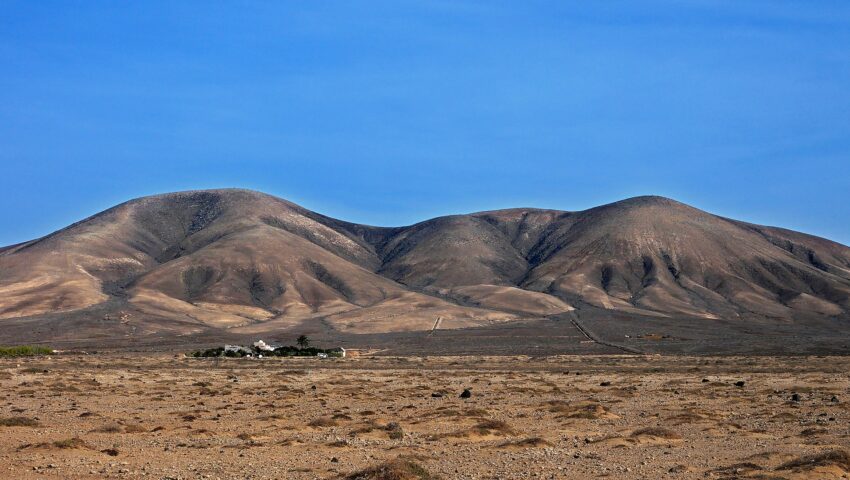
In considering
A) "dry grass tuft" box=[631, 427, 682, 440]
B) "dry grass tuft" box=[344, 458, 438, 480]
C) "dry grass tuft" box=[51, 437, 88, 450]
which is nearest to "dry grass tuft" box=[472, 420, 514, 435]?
"dry grass tuft" box=[631, 427, 682, 440]

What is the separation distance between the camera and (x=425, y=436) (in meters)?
25.2

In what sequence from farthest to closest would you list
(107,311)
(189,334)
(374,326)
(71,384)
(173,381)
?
(107,311) → (374,326) → (189,334) → (173,381) → (71,384)

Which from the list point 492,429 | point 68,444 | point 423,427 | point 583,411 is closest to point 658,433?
point 492,429

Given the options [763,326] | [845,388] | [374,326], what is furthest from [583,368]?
[763,326]

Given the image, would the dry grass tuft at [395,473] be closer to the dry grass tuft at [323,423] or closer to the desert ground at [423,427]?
the desert ground at [423,427]

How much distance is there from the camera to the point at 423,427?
27.4 m

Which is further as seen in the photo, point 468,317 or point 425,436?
point 468,317

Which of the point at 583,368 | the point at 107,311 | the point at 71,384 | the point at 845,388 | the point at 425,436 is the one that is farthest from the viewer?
the point at 107,311

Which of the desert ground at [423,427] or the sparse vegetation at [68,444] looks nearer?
the desert ground at [423,427]

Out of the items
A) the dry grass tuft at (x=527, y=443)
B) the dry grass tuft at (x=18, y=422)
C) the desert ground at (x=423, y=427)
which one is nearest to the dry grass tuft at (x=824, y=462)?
the desert ground at (x=423, y=427)

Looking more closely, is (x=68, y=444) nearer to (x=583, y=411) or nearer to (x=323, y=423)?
(x=323, y=423)

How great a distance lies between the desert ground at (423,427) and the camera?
19453mm

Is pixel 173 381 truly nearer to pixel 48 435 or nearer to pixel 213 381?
pixel 213 381

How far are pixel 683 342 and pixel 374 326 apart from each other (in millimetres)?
60433
